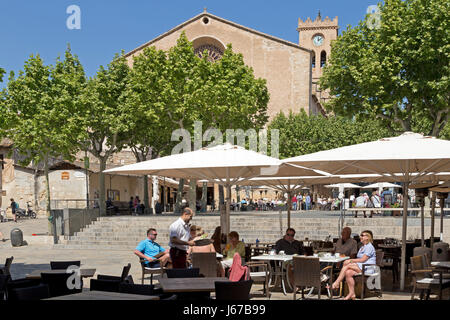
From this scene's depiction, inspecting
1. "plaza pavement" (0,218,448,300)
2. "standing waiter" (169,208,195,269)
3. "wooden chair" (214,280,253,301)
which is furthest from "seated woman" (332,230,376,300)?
"wooden chair" (214,280,253,301)

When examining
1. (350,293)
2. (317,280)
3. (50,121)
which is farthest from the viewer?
(50,121)

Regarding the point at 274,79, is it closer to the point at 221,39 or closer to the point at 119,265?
the point at 221,39

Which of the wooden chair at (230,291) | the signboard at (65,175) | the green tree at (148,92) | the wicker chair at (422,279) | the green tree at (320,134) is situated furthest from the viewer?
the green tree at (320,134)

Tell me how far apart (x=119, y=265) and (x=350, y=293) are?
755 centimetres

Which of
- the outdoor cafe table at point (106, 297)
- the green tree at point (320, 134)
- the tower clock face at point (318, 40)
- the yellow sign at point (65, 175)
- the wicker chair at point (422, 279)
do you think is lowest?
the wicker chair at point (422, 279)

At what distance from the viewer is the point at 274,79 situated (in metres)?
59.1

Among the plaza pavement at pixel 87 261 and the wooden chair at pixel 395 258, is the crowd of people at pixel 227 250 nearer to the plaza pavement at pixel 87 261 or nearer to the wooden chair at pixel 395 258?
the plaza pavement at pixel 87 261

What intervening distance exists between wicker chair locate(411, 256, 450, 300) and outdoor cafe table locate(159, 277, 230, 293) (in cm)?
350

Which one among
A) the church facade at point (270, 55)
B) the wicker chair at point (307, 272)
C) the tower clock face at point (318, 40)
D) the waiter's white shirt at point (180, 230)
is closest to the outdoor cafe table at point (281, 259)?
the wicker chair at point (307, 272)

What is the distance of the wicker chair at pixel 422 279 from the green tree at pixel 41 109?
23.5 metres

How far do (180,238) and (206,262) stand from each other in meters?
0.69

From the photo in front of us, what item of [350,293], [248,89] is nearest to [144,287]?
[350,293]

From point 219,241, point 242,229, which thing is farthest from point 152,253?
point 242,229

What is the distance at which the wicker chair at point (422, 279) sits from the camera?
9016mm
